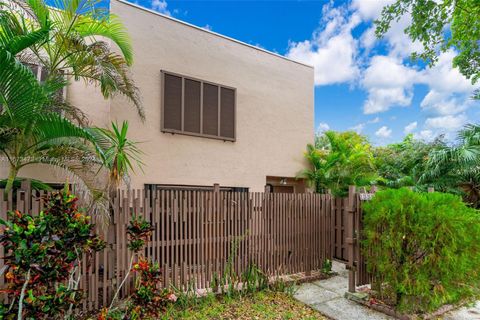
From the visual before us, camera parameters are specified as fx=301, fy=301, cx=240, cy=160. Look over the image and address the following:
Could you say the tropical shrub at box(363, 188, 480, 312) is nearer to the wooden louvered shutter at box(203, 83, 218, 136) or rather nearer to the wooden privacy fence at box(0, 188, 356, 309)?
the wooden privacy fence at box(0, 188, 356, 309)

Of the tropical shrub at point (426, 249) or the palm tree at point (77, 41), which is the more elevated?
the palm tree at point (77, 41)

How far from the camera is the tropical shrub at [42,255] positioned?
Answer: 7.23 ft

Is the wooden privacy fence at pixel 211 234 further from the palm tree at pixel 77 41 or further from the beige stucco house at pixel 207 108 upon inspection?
the beige stucco house at pixel 207 108

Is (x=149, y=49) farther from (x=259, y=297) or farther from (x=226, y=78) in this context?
(x=259, y=297)

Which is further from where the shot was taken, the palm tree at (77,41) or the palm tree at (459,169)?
the palm tree at (459,169)

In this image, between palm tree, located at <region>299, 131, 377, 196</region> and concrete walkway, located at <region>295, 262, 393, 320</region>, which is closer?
concrete walkway, located at <region>295, 262, 393, 320</region>

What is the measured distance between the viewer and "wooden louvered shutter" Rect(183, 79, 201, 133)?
782cm

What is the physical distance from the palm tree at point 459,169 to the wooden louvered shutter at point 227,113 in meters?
7.27

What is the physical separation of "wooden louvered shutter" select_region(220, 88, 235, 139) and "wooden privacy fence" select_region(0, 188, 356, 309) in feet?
10.2

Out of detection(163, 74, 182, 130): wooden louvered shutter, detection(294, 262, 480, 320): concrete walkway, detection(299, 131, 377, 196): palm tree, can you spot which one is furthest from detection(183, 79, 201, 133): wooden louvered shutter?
detection(294, 262, 480, 320): concrete walkway

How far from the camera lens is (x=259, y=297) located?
196 inches

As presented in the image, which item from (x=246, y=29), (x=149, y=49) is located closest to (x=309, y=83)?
(x=246, y=29)

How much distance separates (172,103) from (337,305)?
5.73 metres

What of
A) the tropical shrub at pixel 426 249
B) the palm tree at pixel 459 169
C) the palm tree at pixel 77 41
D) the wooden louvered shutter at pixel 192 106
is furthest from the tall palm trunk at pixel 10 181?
the palm tree at pixel 459 169
